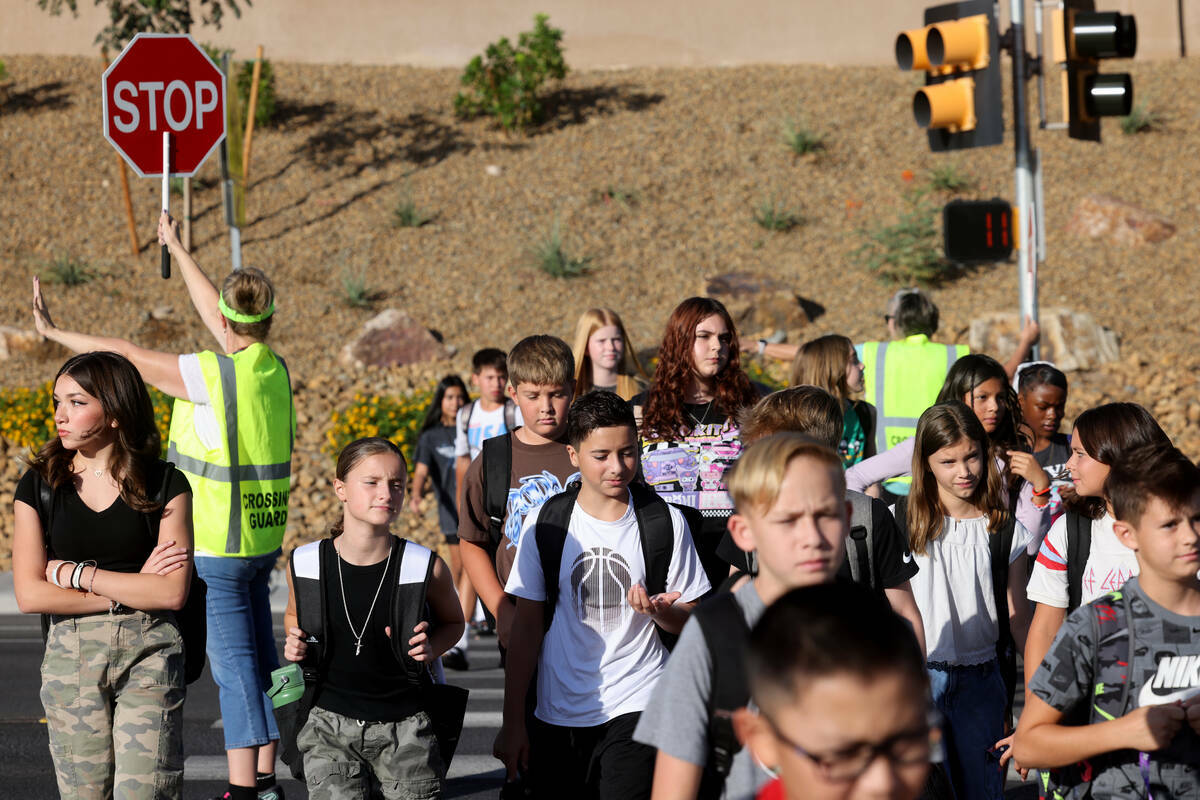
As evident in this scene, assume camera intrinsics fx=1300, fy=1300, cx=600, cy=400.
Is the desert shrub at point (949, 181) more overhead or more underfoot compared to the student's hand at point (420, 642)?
more overhead

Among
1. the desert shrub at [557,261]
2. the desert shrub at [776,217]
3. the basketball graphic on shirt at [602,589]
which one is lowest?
the basketball graphic on shirt at [602,589]

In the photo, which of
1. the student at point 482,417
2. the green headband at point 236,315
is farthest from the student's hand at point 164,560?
the student at point 482,417

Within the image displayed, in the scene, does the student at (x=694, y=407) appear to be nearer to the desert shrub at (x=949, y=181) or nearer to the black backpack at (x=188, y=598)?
the black backpack at (x=188, y=598)

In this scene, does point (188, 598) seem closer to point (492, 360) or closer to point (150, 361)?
point (150, 361)

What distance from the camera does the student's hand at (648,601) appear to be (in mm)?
3410

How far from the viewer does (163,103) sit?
704 cm

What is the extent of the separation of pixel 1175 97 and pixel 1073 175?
12.6 ft

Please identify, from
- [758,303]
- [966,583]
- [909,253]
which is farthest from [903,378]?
[909,253]

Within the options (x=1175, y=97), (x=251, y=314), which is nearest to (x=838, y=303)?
(x=1175, y=97)

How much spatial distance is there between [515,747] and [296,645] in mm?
763

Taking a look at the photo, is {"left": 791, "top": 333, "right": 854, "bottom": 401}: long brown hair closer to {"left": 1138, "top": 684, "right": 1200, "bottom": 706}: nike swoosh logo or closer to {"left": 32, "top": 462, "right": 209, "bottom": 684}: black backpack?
{"left": 32, "top": 462, "right": 209, "bottom": 684}: black backpack

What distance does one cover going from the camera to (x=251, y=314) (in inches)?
208

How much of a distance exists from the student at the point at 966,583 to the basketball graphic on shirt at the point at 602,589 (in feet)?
3.55

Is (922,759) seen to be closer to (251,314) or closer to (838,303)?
(251,314)
